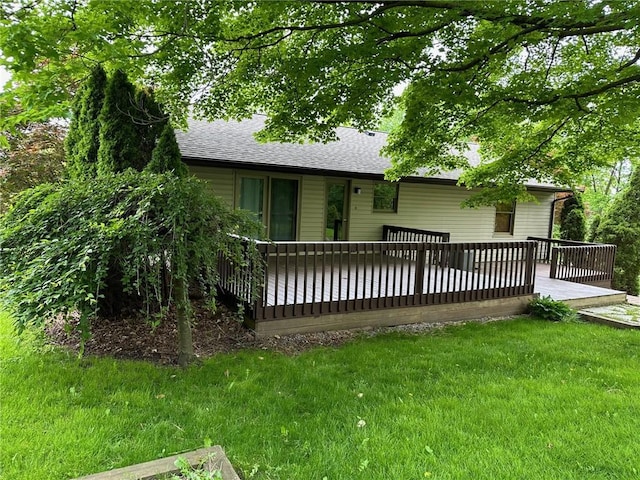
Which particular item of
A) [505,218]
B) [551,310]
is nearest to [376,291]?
[551,310]

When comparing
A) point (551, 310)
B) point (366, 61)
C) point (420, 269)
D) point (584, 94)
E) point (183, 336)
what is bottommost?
point (551, 310)

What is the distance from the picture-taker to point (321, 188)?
Answer: 35.3ft

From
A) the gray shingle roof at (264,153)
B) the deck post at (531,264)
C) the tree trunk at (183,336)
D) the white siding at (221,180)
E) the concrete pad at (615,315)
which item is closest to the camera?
the tree trunk at (183,336)

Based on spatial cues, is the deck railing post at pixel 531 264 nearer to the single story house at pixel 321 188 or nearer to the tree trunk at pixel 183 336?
the single story house at pixel 321 188

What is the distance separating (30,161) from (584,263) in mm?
13142

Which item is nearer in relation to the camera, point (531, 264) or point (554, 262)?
point (531, 264)

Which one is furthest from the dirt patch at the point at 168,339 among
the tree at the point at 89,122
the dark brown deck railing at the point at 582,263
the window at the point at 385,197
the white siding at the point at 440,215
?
the dark brown deck railing at the point at 582,263

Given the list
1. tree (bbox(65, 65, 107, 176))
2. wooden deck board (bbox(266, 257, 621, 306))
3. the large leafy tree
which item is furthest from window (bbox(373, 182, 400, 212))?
tree (bbox(65, 65, 107, 176))

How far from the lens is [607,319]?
282 inches

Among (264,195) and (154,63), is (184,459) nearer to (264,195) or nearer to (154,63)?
(154,63)

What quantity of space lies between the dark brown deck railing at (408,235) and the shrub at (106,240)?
7.01 m

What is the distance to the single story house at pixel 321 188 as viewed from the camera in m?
9.55

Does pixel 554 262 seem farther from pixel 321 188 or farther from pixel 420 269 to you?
pixel 321 188

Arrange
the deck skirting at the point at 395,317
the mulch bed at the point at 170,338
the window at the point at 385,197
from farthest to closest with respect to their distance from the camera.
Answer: the window at the point at 385,197
the deck skirting at the point at 395,317
the mulch bed at the point at 170,338
